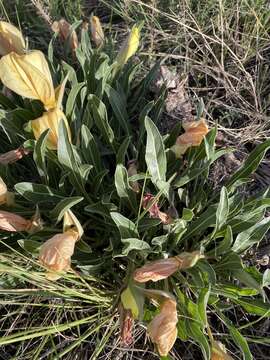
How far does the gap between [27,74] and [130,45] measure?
1.54ft

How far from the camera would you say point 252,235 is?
52.7 inches

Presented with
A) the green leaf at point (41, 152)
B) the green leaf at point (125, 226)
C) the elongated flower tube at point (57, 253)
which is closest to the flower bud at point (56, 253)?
the elongated flower tube at point (57, 253)

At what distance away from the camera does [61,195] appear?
140cm

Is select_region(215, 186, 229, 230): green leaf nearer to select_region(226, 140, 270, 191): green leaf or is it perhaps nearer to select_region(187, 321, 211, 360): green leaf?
select_region(226, 140, 270, 191): green leaf

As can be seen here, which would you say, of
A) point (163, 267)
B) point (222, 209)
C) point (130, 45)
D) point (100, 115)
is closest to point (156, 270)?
point (163, 267)

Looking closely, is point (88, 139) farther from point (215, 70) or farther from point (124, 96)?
point (215, 70)

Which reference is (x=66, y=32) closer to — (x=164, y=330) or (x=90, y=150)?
(x=90, y=150)

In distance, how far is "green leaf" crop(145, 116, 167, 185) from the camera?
1.30 meters

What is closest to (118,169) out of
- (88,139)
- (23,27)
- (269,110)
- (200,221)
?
(88,139)

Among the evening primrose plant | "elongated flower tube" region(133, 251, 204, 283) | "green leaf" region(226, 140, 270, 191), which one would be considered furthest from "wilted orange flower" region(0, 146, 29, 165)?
"green leaf" region(226, 140, 270, 191)

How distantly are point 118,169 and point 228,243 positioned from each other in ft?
1.10

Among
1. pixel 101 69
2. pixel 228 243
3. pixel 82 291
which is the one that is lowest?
pixel 82 291

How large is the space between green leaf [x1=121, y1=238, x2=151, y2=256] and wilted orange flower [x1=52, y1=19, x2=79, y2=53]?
A: 0.79 metres

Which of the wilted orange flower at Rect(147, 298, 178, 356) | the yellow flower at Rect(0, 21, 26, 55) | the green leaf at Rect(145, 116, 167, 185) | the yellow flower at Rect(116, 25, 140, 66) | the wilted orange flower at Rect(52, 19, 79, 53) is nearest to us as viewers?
the wilted orange flower at Rect(147, 298, 178, 356)
